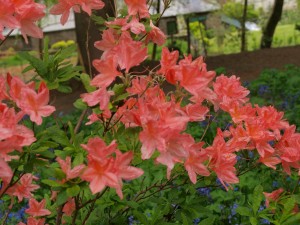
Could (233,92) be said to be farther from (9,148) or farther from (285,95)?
(285,95)

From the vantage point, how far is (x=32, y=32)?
165cm

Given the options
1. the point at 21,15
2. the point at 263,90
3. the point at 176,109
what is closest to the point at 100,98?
the point at 176,109

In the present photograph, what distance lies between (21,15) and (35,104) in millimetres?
260

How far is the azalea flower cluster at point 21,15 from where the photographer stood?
1523 millimetres

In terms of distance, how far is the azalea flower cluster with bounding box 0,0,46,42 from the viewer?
1.52 metres

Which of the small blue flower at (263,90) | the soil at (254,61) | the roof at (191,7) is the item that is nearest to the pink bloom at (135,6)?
the small blue flower at (263,90)

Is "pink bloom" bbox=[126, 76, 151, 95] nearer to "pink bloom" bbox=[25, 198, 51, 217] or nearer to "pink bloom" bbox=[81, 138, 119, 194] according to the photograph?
"pink bloom" bbox=[81, 138, 119, 194]

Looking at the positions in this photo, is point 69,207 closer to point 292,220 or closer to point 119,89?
point 119,89

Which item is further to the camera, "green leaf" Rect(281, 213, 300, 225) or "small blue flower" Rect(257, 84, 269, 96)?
"small blue flower" Rect(257, 84, 269, 96)

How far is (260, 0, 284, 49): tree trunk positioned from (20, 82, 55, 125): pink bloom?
16428 millimetres

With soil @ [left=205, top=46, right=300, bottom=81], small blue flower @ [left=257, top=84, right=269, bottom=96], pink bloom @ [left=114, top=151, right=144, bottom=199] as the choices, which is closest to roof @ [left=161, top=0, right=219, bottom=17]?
soil @ [left=205, top=46, right=300, bottom=81]

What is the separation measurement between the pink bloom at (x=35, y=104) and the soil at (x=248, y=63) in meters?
8.37

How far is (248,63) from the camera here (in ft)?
39.5

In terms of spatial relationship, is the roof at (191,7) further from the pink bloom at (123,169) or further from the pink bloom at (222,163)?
the pink bloom at (123,169)
